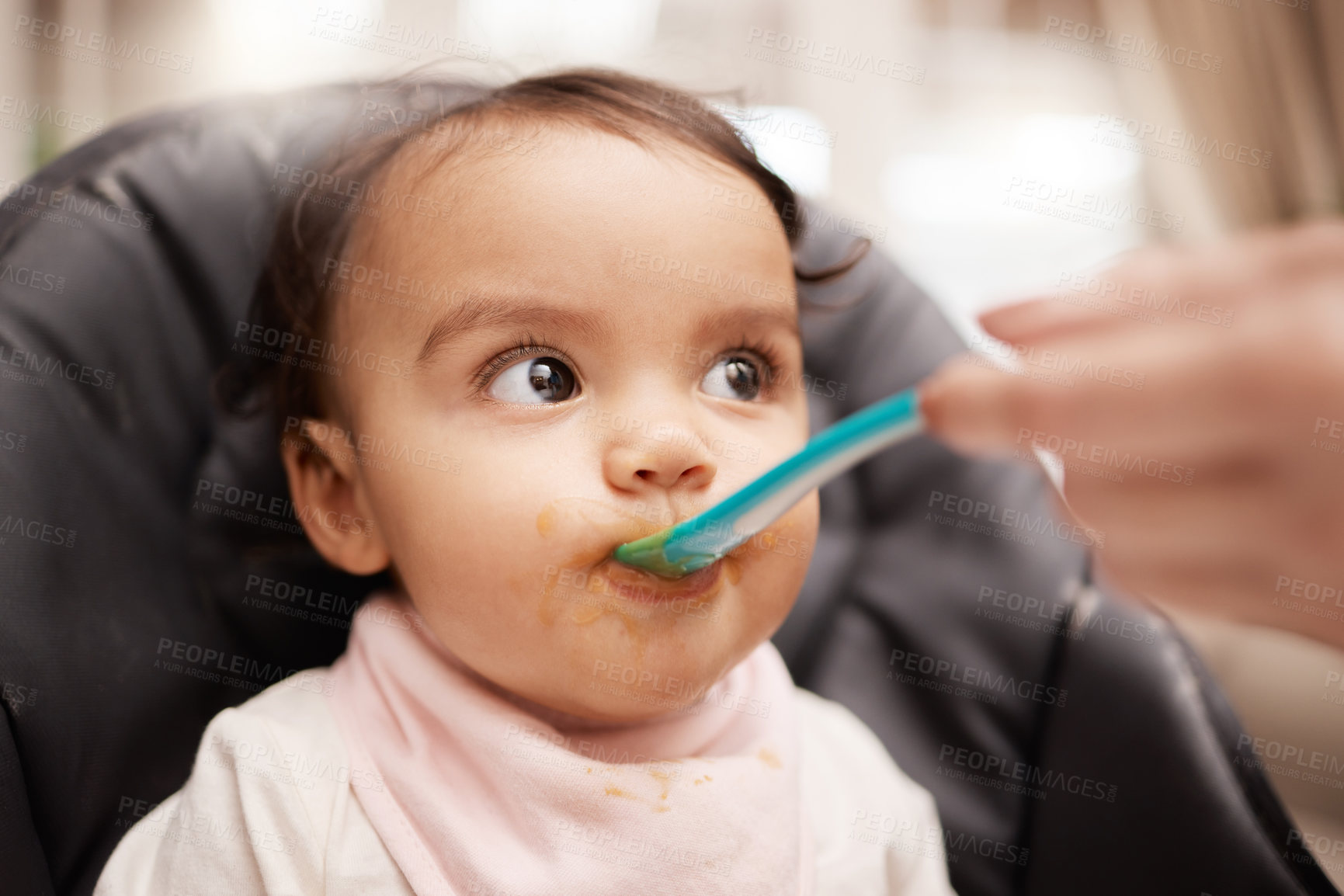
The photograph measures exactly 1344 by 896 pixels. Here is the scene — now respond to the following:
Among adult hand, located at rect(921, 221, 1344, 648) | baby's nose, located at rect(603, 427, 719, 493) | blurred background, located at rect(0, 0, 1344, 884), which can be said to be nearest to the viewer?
adult hand, located at rect(921, 221, 1344, 648)

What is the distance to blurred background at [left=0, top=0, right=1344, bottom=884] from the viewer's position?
187cm

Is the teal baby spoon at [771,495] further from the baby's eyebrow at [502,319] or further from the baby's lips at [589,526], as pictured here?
the baby's eyebrow at [502,319]

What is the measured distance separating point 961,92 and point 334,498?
7.68 ft

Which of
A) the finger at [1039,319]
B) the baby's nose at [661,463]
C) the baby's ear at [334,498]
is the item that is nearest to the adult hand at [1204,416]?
the finger at [1039,319]

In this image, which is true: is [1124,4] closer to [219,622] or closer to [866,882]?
[866,882]

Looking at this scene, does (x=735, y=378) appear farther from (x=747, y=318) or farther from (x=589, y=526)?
(x=589, y=526)

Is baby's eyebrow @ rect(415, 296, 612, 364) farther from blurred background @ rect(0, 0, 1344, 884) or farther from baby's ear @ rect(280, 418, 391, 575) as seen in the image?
blurred background @ rect(0, 0, 1344, 884)

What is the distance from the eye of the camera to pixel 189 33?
2.26 metres

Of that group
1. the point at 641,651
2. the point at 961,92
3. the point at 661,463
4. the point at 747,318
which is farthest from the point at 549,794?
the point at 961,92

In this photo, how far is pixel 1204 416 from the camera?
0.41 m

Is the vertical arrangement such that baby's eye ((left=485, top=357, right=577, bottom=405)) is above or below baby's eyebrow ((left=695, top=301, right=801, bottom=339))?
below

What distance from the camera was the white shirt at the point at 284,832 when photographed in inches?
25.9

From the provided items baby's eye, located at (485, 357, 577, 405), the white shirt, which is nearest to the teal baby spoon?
baby's eye, located at (485, 357, 577, 405)

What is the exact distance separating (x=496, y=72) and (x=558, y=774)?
32.4 inches
